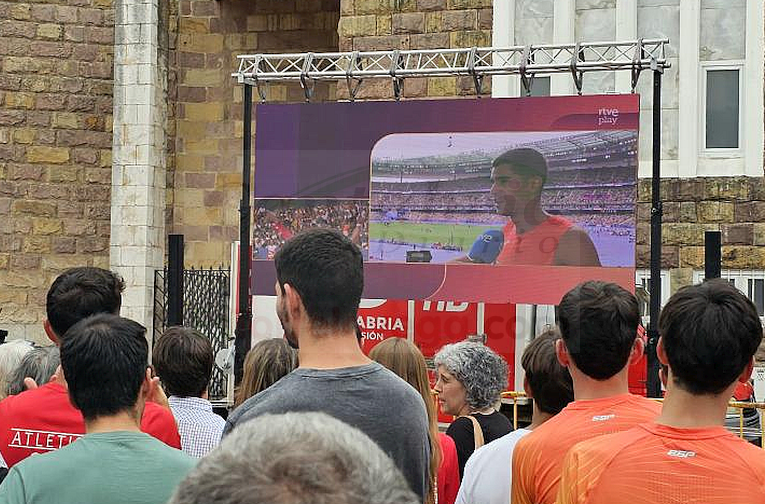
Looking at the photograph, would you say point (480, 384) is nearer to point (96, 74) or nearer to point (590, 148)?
point (590, 148)

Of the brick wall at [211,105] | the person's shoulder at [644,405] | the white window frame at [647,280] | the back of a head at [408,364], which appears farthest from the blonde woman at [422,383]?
the brick wall at [211,105]

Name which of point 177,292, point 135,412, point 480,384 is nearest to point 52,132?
point 177,292

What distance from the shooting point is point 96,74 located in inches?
556

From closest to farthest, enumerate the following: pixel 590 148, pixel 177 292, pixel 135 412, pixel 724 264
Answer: pixel 135 412 → pixel 590 148 → pixel 177 292 → pixel 724 264

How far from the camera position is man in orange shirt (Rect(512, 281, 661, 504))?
130 inches

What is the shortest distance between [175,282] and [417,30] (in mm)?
3693

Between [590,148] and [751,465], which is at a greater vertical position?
[590,148]

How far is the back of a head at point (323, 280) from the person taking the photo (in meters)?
3.13

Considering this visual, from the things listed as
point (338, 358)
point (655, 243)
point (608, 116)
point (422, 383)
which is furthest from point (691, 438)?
point (608, 116)

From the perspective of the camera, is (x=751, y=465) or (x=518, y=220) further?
(x=518, y=220)

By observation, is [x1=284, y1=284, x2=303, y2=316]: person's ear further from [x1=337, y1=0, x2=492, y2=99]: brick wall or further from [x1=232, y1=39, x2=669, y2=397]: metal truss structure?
[x1=337, y1=0, x2=492, y2=99]: brick wall

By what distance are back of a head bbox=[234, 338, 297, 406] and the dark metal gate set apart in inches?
362

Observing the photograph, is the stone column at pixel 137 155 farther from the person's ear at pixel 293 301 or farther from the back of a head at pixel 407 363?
the person's ear at pixel 293 301

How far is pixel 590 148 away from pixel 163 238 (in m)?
5.81
